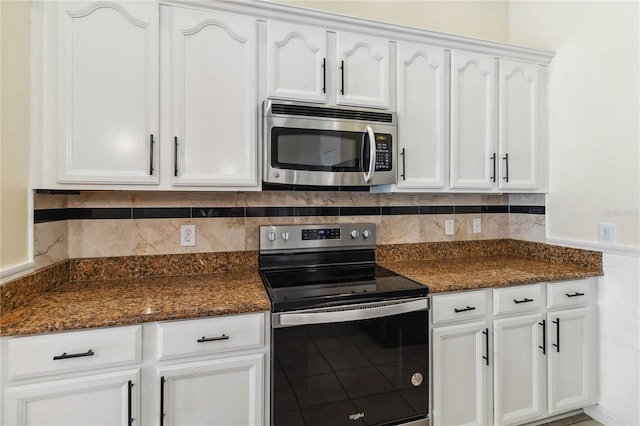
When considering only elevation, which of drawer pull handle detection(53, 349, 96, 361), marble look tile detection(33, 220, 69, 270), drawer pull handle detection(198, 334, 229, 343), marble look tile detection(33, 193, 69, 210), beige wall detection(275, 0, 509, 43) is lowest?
drawer pull handle detection(53, 349, 96, 361)

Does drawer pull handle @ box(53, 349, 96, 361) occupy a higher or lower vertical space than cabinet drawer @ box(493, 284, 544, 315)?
lower

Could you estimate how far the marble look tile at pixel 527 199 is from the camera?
243 cm

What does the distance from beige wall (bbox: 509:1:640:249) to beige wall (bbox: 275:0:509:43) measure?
278 mm

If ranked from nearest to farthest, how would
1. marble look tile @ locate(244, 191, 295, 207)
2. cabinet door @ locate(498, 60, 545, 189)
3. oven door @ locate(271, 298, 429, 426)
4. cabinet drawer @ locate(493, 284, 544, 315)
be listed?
oven door @ locate(271, 298, 429, 426) → cabinet drawer @ locate(493, 284, 544, 315) → marble look tile @ locate(244, 191, 295, 207) → cabinet door @ locate(498, 60, 545, 189)

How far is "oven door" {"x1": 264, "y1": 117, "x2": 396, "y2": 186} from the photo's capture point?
174cm

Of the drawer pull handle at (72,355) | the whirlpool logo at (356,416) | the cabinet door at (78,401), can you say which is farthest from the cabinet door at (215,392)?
the whirlpool logo at (356,416)

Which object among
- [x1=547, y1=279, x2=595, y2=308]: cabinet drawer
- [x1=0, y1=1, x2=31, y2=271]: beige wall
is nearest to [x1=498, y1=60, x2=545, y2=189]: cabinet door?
[x1=547, y1=279, x2=595, y2=308]: cabinet drawer

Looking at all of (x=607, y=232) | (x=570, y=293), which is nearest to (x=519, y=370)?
(x=570, y=293)

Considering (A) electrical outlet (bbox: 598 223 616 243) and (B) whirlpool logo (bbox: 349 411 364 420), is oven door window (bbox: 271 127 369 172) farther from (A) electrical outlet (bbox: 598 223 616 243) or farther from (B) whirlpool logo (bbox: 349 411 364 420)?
(A) electrical outlet (bbox: 598 223 616 243)

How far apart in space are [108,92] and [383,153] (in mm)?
1346

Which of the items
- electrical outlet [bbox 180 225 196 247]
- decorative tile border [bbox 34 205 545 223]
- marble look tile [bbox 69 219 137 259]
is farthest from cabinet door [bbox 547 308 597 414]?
marble look tile [bbox 69 219 137 259]

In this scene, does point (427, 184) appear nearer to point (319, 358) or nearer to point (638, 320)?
point (319, 358)

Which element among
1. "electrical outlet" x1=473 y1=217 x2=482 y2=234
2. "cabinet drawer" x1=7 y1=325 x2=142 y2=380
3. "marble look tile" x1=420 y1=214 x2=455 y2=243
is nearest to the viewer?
"cabinet drawer" x1=7 y1=325 x2=142 y2=380

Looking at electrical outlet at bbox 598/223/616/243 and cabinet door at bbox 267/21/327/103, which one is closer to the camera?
cabinet door at bbox 267/21/327/103
